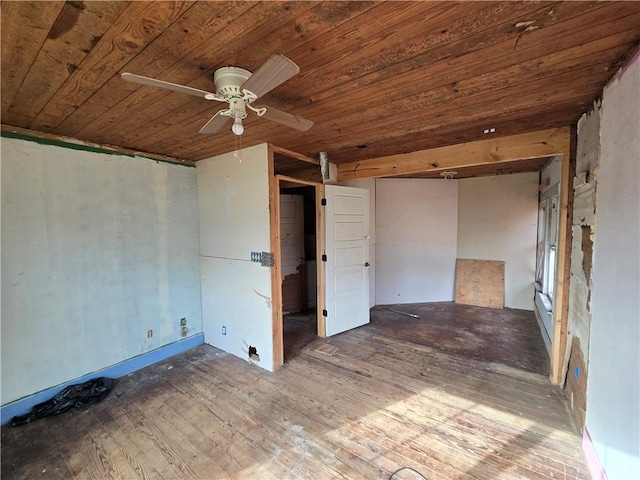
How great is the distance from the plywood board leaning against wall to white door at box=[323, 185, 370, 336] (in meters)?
2.19

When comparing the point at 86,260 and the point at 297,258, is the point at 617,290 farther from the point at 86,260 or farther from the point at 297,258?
the point at 86,260

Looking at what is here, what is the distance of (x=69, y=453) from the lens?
1.83 meters

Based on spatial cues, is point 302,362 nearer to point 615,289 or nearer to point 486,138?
point 615,289

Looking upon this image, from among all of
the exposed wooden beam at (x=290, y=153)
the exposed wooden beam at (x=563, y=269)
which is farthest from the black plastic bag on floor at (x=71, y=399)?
the exposed wooden beam at (x=563, y=269)

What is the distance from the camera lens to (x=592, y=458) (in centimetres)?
163

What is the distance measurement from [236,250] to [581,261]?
3113 millimetres

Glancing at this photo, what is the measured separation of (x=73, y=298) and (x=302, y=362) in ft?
7.48

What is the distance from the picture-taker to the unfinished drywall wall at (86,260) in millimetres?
2166

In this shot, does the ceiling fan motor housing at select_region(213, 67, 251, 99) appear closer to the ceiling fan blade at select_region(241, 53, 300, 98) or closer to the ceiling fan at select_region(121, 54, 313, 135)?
the ceiling fan at select_region(121, 54, 313, 135)

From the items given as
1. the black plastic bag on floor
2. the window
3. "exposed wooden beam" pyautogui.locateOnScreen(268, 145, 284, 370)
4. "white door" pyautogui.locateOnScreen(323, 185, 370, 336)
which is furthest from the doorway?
the window

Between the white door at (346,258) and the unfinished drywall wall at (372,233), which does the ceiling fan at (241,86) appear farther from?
the unfinished drywall wall at (372,233)

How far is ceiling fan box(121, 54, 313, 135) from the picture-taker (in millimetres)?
1057

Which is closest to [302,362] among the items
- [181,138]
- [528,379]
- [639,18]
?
[528,379]

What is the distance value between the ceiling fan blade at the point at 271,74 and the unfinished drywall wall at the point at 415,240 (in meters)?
4.01
